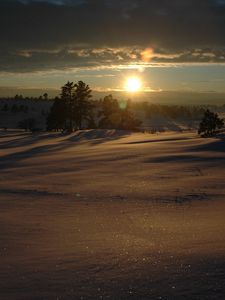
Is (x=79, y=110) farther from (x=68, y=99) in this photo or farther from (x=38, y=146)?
(x=38, y=146)

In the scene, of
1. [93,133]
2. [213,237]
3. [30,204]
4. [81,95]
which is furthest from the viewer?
[81,95]

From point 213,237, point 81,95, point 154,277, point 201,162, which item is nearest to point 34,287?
point 154,277

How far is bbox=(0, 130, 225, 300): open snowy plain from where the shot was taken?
3.25m

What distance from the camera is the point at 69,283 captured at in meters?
3.32

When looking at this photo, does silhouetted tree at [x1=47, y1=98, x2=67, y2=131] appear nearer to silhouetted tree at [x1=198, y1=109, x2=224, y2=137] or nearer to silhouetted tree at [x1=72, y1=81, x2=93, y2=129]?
silhouetted tree at [x1=72, y1=81, x2=93, y2=129]

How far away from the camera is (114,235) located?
4.61 metres

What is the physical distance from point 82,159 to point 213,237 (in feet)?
24.7

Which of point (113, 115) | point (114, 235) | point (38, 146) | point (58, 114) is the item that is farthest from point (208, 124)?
point (113, 115)

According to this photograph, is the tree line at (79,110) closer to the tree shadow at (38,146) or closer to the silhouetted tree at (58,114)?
the silhouetted tree at (58,114)

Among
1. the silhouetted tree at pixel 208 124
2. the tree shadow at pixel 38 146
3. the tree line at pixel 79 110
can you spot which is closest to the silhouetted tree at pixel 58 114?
the tree line at pixel 79 110

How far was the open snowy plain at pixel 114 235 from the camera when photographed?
10.7 ft

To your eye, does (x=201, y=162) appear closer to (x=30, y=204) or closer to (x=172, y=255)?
(x=30, y=204)

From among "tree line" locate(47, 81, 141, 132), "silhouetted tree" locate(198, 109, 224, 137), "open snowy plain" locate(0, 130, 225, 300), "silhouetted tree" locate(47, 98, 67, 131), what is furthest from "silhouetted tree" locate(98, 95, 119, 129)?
"open snowy plain" locate(0, 130, 225, 300)

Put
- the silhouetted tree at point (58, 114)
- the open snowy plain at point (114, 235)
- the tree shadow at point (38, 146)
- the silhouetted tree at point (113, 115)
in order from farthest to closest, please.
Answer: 1. the silhouetted tree at point (113, 115)
2. the silhouetted tree at point (58, 114)
3. the tree shadow at point (38, 146)
4. the open snowy plain at point (114, 235)
